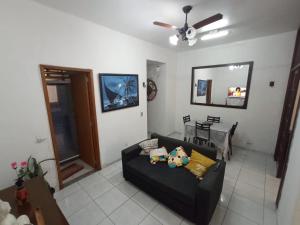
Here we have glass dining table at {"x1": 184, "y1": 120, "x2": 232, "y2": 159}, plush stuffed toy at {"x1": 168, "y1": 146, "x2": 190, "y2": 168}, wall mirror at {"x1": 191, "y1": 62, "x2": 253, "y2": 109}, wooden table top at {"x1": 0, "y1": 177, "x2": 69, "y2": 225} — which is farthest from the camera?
wall mirror at {"x1": 191, "y1": 62, "x2": 253, "y2": 109}

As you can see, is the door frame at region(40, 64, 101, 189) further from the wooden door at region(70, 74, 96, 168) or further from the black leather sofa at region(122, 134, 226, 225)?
the black leather sofa at region(122, 134, 226, 225)

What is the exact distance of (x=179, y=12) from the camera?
2299 millimetres

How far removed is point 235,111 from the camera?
159 inches

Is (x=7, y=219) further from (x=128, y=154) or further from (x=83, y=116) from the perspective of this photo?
(x=83, y=116)

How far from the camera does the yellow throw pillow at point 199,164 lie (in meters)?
2.15

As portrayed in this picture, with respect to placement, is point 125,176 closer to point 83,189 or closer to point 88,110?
point 83,189

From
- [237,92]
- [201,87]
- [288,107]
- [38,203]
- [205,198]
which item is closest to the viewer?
[38,203]

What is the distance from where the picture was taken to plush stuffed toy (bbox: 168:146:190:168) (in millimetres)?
2438

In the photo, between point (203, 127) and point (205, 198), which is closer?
point (205, 198)

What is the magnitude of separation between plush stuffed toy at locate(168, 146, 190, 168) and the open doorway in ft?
7.99

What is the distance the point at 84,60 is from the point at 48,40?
0.58 m

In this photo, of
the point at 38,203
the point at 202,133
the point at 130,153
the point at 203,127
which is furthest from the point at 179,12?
the point at 38,203

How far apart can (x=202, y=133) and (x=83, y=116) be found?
298 cm

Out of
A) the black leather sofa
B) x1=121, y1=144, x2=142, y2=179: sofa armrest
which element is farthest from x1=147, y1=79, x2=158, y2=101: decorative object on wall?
x1=121, y1=144, x2=142, y2=179: sofa armrest
